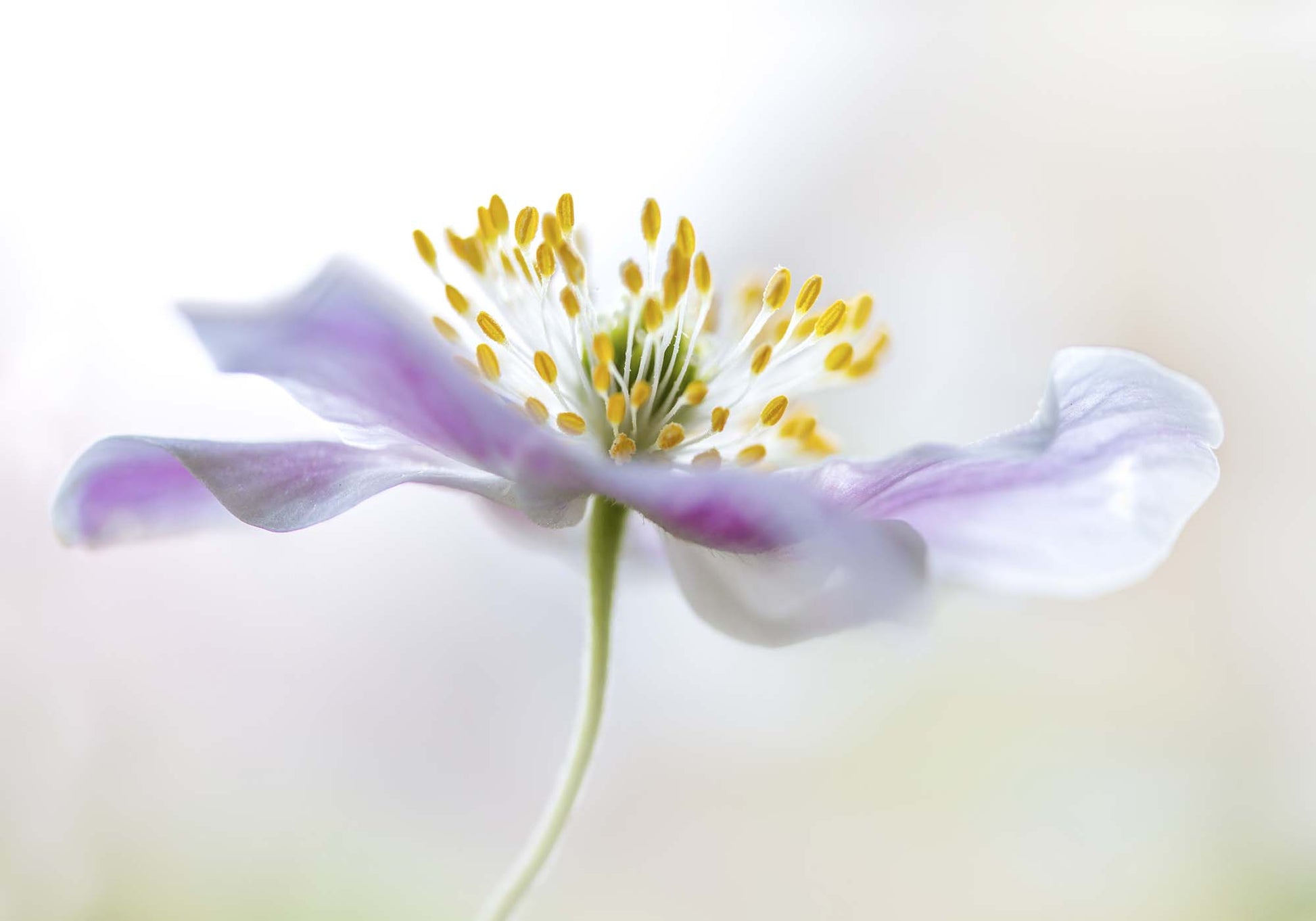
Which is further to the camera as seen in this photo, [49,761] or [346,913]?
[346,913]

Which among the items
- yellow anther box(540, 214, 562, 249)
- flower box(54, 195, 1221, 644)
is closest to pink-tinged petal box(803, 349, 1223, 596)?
flower box(54, 195, 1221, 644)

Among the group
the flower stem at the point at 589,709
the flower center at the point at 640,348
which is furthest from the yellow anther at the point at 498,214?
the flower stem at the point at 589,709

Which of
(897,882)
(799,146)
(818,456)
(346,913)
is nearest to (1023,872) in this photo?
(897,882)

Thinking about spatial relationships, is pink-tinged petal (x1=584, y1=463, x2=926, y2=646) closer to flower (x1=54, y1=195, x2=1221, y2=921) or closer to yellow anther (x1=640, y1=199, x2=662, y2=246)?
flower (x1=54, y1=195, x2=1221, y2=921)

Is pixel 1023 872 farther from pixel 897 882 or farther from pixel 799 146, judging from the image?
pixel 799 146

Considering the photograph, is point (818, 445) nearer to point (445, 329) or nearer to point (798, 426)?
point (798, 426)

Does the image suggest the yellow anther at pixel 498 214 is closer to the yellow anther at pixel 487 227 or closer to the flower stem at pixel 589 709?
the yellow anther at pixel 487 227

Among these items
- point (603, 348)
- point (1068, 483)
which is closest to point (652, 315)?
point (603, 348)
